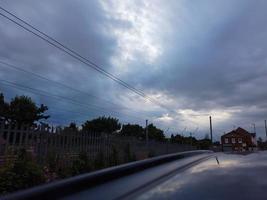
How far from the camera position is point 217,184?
1782 millimetres

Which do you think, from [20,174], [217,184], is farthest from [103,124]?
[217,184]

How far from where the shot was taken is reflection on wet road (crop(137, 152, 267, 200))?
5.24 ft

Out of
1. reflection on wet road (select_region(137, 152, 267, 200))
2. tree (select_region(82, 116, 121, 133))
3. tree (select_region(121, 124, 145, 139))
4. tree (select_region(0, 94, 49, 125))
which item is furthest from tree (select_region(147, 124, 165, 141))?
reflection on wet road (select_region(137, 152, 267, 200))

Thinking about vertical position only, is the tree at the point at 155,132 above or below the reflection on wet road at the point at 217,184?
above

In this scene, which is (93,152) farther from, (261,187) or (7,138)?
(261,187)

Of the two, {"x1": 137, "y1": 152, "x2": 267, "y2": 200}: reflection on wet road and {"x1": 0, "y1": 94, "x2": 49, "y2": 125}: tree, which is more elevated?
{"x1": 0, "y1": 94, "x2": 49, "y2": 125}: tree

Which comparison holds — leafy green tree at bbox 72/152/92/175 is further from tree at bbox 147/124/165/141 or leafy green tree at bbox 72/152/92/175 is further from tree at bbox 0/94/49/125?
tree at bbox 147/124/165/141

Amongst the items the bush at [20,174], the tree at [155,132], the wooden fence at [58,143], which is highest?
the tree at [155,132]

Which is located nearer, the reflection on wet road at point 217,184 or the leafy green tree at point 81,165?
the reflection on wet road at point 217,184

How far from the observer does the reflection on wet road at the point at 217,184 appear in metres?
1.60

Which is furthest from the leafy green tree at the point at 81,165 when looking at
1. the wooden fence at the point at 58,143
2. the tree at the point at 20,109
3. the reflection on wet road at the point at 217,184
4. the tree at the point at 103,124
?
the tree at the point at 103,124

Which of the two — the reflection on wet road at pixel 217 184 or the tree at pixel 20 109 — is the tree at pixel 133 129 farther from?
the reflection on wet road at pixel 217 184

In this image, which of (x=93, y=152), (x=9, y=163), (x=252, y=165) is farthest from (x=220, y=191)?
(x=93, y=152)

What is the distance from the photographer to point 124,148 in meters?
17.3
